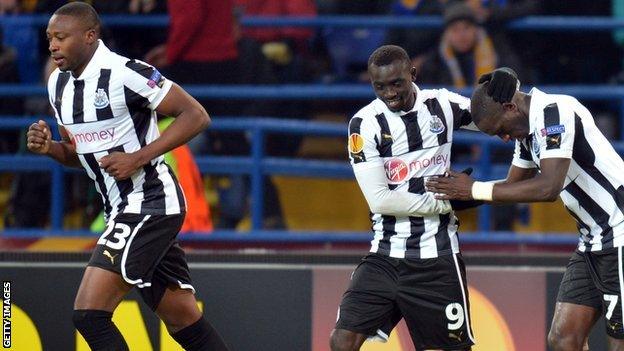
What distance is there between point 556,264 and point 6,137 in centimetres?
476

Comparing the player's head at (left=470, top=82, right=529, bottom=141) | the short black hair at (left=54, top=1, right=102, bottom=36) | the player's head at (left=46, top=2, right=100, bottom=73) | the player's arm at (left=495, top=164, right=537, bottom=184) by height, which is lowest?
the player's arm at (left=495, top=164, right=537, bottom=184)

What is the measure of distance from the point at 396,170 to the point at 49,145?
1.69 meters

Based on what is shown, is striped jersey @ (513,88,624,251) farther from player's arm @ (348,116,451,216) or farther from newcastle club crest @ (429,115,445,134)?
player's arm @ (348,116,451,216)

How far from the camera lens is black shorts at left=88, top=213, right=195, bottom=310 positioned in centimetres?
593

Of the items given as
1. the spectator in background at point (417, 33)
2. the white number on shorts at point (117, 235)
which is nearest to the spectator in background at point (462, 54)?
the spectator in background at point (417, 33)

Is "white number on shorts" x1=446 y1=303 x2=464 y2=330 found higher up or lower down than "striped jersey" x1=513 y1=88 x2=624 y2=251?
lower down

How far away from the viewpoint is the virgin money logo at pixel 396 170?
5914 mm

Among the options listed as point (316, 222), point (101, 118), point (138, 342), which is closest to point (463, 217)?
point (316, 222)

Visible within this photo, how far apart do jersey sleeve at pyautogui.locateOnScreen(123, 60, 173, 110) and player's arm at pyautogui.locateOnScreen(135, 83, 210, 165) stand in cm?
3

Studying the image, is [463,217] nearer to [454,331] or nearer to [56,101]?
[454,331]

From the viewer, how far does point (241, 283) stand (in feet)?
23.5

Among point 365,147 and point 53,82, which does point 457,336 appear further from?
point 53,82

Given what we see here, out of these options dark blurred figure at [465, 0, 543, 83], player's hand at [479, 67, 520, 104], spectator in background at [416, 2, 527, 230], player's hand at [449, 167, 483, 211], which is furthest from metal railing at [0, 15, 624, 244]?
player's hand at [479, 67, 520, 104]

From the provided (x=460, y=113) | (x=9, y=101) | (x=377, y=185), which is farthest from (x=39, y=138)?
(x=9, y=101)
